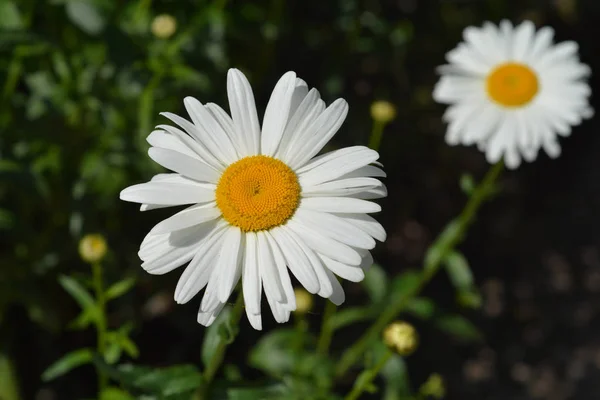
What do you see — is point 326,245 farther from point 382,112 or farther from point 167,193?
point 382,112

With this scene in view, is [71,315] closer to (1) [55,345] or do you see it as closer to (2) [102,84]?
(1) [55,345]

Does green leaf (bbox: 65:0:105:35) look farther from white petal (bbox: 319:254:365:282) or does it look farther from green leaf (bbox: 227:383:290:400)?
white petal (bbox: 319:254:365:282)

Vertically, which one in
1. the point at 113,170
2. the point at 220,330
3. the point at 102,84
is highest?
the point at 102,84

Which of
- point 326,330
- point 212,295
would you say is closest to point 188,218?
point 212,295

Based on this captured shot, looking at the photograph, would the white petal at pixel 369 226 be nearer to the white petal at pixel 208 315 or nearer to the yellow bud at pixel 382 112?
the white petal at pixel 208 315

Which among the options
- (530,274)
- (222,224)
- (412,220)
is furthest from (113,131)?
(530,274)

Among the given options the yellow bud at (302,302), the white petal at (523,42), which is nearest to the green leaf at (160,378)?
the yellow bud at (302,302)

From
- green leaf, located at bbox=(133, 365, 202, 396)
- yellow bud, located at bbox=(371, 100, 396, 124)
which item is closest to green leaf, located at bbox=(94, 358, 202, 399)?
green leaf, located at bbox=(133, 365, 202, 396)
